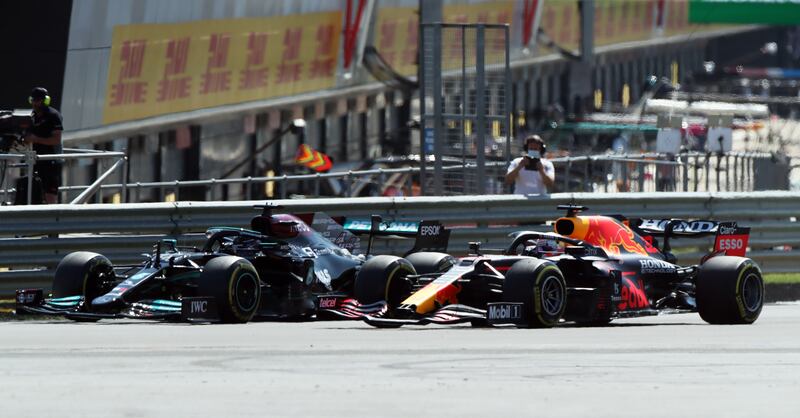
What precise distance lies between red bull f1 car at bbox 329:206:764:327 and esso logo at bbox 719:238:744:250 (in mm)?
137

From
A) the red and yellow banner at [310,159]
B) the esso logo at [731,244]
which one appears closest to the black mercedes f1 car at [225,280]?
the esso logo at [731,244]

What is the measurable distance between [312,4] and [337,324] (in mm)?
19207

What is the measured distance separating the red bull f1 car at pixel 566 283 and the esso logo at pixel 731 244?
0.14m

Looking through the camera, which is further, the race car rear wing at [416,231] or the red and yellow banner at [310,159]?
the red and yellow banner at [310,159]

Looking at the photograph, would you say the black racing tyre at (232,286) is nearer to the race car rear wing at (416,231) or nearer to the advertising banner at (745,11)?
the race car rear wing at (416,231)

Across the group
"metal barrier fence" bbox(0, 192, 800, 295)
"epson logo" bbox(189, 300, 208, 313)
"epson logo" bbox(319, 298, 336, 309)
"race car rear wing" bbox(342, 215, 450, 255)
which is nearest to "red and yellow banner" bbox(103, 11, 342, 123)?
"metal barrier fence" bbox(0, 192, 800, 295)

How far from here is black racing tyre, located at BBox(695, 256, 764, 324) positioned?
503 inches

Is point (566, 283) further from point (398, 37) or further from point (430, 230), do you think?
point (398, 37)

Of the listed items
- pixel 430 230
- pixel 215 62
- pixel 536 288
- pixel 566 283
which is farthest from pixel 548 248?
pixel 215 62

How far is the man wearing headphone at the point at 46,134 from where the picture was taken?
1677 cm

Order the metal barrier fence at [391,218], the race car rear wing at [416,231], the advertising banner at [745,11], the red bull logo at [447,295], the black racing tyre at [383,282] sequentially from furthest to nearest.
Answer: the advertising banner at [745,11] < the metal barrier fence at [391,218] < the race car rear wing at [416,231] < the black racing tyre at [383,282] < the red bull logo at [447,295]

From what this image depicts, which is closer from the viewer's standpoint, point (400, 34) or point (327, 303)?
point (327, 303)

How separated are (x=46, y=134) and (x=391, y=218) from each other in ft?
11.6

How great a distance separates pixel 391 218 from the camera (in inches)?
621
